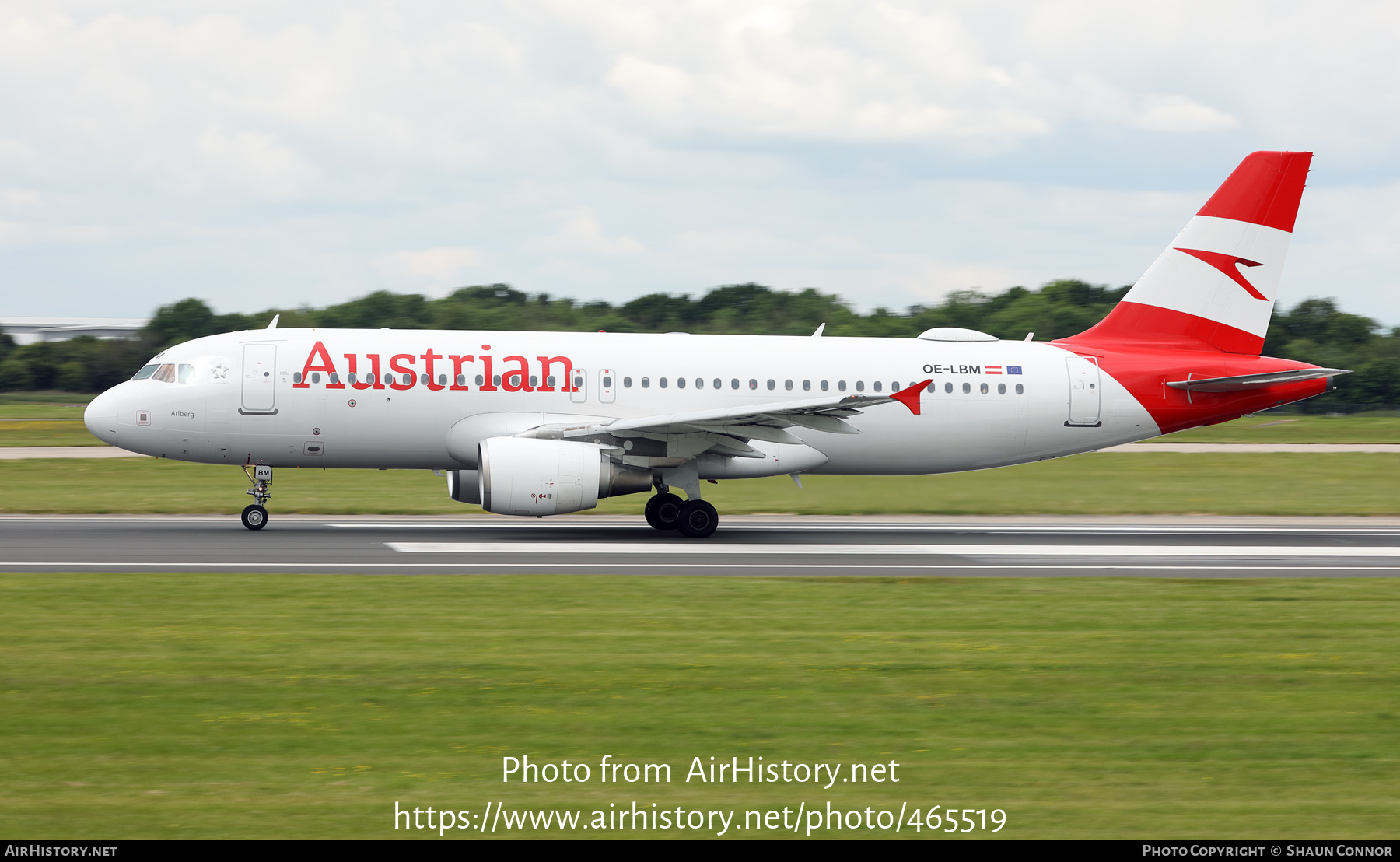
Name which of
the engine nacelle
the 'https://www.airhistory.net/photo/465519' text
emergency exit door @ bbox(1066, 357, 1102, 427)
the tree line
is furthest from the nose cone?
the tree line

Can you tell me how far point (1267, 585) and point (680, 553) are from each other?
8.14 m

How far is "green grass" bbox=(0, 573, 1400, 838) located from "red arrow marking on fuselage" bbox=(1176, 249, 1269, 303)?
35.2ft

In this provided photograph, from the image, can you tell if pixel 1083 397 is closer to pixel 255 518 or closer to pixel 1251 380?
pixel 1251 380

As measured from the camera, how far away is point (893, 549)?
21203 millimetres

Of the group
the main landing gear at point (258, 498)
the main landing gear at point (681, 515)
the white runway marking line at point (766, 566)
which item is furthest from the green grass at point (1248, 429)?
the white runway marking line at point (766, 566)

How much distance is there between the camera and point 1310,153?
82.8 ft

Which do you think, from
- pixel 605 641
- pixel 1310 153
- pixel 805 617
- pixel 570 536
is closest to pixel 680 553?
pixel 570 536

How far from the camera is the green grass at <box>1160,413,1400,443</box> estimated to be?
46844 millimetres

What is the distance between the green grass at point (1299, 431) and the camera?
4684 centimetres

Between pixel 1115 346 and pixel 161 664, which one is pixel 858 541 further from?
pixel 161 664

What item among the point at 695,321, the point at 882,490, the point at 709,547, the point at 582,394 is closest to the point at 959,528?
the point at 882,490

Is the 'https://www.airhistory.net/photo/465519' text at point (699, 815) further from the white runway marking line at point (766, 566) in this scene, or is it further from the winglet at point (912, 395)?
the winglet at point (912, 395)

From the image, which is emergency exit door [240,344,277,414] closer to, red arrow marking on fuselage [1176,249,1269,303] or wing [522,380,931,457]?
wing [522,380,931,457]

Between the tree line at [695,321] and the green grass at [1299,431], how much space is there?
492cm
